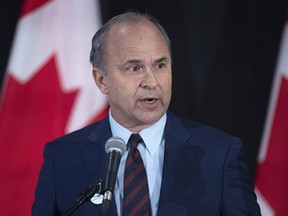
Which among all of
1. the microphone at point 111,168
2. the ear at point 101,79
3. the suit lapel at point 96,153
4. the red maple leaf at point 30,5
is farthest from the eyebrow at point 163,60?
the red maple leaf at point 30,5

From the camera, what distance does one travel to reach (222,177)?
2.02m

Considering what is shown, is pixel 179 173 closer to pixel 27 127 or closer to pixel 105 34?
pixel 105 34

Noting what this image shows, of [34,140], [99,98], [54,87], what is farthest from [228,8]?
[34,140]

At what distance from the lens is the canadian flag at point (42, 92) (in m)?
3.04

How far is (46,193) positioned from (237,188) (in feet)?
2.43

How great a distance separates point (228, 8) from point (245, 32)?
160mm

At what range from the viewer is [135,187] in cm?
200

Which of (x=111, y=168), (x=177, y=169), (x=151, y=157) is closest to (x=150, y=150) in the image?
(x=151, y=157)

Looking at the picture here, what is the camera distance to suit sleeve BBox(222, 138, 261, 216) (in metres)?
1.93

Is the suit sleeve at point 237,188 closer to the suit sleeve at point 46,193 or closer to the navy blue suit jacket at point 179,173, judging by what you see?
the navy blue suit jacket at point 179,173

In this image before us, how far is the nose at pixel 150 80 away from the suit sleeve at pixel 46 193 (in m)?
0.53

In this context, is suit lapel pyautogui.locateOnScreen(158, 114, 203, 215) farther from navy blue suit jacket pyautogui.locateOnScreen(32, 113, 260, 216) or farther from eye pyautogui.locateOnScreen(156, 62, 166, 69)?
eye pyautogui.locateOnScreen(156, 62, 166, 69)

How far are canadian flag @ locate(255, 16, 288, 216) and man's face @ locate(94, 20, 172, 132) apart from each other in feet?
3.21

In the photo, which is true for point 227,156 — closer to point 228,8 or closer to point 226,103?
point 226,103
